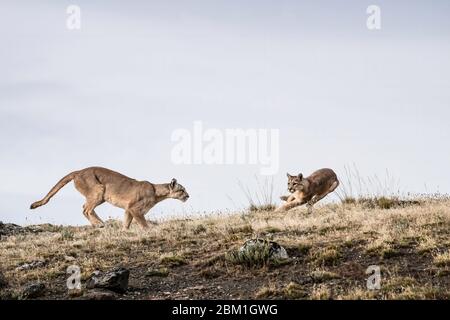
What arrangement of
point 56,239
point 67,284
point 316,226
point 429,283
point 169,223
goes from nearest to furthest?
point 429,283, point 67,284, point 316,226, point 56,239, point 169,223

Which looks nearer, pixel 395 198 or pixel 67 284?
pixel 67 284

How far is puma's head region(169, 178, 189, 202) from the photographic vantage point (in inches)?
789

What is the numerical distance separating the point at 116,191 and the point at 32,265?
20.5ft

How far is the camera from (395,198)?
20.7 metres

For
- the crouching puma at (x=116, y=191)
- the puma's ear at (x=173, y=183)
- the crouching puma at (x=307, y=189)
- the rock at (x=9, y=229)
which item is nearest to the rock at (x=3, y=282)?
the crouching puma at (x=116, y=191)

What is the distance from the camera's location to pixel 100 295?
1109cm

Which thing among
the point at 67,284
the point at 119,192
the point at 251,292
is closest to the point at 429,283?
the point at 251,292

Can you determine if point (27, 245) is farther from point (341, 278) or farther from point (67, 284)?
point (341, 278)

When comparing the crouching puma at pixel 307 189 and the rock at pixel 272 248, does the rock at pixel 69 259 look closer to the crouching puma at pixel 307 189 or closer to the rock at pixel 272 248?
the rock at pixel 272 248

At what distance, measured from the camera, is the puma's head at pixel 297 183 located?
21.0 metres

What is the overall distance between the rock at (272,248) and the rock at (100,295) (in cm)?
279

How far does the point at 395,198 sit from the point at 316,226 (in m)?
5.63

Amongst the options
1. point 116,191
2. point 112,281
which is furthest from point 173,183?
point 112,281

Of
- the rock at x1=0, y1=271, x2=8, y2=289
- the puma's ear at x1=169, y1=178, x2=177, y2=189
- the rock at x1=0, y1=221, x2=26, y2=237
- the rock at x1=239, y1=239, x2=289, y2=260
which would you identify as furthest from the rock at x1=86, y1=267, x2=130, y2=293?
the rock at x1=0, y1=221, x2=26, y2=237
